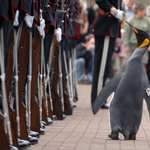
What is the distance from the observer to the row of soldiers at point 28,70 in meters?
3.70

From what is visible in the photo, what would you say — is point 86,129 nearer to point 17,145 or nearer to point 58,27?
point 58,27

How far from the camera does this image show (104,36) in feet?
25.9

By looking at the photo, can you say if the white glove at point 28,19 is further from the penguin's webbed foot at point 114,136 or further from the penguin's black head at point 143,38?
the penguin's webbed foot at point 114,136

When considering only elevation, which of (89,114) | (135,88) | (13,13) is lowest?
(89,114)

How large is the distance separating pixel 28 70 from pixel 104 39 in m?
3.39

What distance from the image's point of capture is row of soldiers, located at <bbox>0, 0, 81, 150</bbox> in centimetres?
370

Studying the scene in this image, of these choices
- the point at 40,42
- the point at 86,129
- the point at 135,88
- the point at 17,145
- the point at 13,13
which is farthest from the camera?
the point at 86,129

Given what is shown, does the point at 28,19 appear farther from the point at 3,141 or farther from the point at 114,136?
the point at 114,136

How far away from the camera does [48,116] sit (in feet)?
20.7

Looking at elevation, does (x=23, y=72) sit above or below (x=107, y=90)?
above

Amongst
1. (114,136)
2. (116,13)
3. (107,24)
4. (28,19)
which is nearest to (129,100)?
(114,136)

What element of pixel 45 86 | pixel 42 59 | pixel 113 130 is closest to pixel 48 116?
pixel 45 86

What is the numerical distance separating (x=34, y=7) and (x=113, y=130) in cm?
156

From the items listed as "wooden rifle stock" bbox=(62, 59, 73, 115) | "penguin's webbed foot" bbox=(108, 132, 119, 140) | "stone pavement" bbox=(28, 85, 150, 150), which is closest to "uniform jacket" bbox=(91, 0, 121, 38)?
"wooden rifle stock" bbox=(62, 59, 73, 115)
